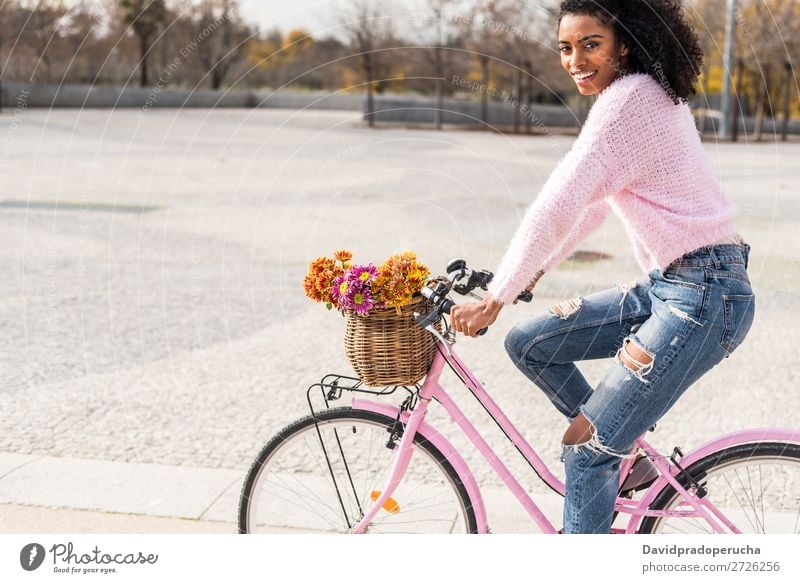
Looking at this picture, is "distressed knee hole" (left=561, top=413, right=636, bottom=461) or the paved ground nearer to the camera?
"distressed knee hole" (left=561, top=413, right=636, bottom=461)

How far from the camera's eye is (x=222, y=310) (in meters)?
7.12

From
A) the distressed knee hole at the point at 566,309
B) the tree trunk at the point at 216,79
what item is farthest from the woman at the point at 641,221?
the tree trunk at the point at 216,79

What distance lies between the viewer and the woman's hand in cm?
246

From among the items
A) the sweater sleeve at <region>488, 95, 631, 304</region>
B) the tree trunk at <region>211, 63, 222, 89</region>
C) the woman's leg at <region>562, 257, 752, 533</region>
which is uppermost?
the tree trunk at <region>211, 63, 222, 89</region>

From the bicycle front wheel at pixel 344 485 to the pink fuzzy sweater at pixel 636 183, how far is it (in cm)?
64

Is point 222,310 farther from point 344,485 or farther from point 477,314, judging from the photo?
point 477,314

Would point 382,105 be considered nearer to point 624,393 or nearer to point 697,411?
point 697,411

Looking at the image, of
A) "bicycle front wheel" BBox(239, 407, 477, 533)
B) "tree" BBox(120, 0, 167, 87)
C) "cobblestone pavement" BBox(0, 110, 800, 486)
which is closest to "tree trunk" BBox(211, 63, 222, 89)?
"tree" BBox(120, 0, 167, 87)

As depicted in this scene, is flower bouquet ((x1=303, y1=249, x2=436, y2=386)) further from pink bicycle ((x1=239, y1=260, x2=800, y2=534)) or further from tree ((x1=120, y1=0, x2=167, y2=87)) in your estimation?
tree ((x1=120, y1=0, x2=167, y2=87))

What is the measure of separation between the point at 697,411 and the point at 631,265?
12.7 feet

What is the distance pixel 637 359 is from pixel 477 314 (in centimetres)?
46

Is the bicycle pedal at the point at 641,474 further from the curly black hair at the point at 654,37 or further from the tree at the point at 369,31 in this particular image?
the tree at the point at 369,31

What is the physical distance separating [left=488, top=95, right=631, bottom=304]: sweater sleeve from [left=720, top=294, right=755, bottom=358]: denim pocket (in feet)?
1.42

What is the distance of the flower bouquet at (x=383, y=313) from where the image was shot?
8.43 ft
